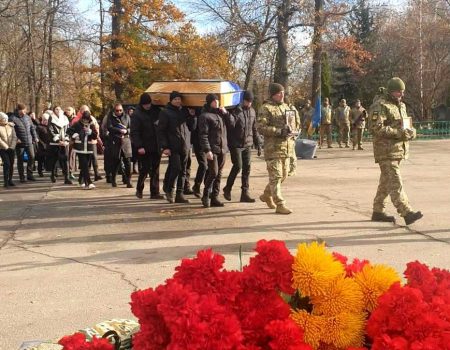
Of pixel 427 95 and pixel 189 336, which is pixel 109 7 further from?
pixel 427 95

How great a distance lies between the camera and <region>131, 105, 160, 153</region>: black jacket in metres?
10.5

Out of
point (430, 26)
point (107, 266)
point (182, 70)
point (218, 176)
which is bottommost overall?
point (107, 266)

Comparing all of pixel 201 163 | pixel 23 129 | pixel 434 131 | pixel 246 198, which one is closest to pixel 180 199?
pixel 201 163

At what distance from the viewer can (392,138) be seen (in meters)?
7.76

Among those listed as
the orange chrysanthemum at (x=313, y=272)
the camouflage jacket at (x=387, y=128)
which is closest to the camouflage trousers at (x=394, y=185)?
the camouflage jacket at (x=387, y=128)

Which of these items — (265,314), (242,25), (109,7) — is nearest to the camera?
(265,314)

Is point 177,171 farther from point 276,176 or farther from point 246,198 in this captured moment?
point 276,176

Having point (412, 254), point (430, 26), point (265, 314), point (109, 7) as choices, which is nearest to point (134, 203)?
point (412, 254)

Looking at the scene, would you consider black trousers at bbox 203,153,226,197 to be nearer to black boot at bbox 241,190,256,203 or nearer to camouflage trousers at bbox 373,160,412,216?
black boot at bbox 241,190,256,203

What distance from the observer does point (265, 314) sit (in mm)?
1891

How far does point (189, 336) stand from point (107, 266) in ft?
15.7

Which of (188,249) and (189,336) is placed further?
(188,249)

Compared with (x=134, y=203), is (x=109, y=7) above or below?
above

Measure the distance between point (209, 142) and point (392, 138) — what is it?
118 inches
